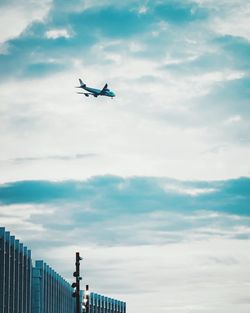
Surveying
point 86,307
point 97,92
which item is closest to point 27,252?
point 97,92

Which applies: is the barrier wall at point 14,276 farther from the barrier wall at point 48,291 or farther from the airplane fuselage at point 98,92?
the airplane fuselage at point 98,92

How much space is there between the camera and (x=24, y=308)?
96062mm

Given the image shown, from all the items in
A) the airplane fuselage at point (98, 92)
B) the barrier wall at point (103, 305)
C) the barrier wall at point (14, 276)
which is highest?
the airplane fuselage at point (98, 92)

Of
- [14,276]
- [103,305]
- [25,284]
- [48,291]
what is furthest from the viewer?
[103,305]

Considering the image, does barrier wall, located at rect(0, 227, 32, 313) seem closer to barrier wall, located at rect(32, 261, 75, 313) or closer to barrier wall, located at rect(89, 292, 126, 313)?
barrier wall, located at rect(32, 261, 75, 313)

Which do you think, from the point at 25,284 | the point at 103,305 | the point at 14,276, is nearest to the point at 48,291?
the point at 25,284

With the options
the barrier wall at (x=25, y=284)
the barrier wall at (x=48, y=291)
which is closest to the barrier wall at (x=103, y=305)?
the barrier wall at (x=48, y=291)

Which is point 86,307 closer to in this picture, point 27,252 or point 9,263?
point 9,263

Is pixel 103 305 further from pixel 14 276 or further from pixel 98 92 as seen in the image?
pixel 14 276

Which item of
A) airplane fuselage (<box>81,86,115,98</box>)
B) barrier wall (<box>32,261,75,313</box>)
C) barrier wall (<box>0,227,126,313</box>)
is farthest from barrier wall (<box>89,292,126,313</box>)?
airplane fuselage (<box>81,86,115,98</box>)

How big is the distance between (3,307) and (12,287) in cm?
598

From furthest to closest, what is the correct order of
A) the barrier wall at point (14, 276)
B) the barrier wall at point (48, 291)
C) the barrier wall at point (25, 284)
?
1. the barrier wall at point (48, 291)
2. the barrier wall at point (25, 284)
3. the barrier wall at point (14, 276)

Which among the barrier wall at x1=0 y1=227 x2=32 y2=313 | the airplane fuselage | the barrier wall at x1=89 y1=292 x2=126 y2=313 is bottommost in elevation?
the barrier wall at x1=0 y1=227 x2=32 y2=313

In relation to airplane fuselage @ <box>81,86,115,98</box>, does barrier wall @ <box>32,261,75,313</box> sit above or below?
below
